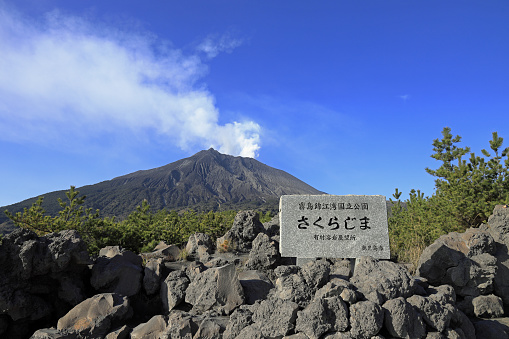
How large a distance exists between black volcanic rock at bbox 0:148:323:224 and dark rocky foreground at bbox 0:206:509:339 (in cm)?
10078

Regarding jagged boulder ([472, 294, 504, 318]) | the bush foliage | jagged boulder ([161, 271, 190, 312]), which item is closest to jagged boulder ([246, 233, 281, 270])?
jagged boulder ([161, 271, 190, 312])

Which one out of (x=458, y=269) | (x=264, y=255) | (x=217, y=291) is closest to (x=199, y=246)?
(x=264, y=255)

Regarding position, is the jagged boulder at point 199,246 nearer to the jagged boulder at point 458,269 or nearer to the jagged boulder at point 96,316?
the jagged boulder at point 96,316

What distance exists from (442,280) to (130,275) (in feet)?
20.2

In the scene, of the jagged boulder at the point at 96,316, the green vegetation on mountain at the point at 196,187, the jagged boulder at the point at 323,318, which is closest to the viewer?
the jagged boulder at the point at 323,318

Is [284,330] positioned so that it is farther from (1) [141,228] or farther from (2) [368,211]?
(1) [141,228]

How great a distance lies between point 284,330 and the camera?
4.40 metres

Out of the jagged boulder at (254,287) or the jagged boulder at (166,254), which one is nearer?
the jagged boulder at (254,287)

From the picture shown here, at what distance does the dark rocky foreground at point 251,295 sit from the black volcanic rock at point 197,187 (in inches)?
3968

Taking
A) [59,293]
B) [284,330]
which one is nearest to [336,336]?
[284,330]

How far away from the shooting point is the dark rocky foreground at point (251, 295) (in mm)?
4496

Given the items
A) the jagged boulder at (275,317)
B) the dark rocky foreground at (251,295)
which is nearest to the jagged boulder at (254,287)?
the dark rocky foreground at (251,295)

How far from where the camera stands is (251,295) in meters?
5.86

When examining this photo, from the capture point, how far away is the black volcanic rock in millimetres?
115500
